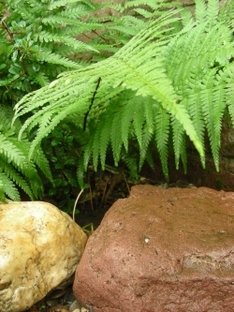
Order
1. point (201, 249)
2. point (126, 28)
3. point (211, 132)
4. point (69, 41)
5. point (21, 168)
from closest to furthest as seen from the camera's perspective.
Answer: point (201, 249) < point (211, 132) < point (21, 168) < point (69, 41) < point (126, 28)

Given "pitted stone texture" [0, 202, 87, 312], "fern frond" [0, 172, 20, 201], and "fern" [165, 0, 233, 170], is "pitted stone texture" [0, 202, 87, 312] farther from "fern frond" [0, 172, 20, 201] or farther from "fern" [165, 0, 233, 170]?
"fern" [165, 0, 233, 170]

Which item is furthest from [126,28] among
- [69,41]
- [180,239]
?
[180,239]

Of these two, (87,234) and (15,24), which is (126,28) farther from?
(87,234)

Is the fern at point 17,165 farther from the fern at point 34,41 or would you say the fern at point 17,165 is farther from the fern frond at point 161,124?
the fern frond at point 161,124

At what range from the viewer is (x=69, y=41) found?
7.69 ft

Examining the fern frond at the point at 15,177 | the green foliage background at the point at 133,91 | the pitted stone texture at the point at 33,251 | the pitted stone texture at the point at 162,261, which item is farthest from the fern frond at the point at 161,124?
the fern frond at the point at 15,177

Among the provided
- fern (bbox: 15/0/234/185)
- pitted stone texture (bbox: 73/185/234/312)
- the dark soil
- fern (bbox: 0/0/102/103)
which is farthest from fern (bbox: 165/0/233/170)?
the dark soil

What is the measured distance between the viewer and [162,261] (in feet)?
5.82

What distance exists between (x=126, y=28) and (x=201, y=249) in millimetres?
1378

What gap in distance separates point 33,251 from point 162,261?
0.58 metres

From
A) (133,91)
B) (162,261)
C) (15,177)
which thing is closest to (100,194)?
(15,177)

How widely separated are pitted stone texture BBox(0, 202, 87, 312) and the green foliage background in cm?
30

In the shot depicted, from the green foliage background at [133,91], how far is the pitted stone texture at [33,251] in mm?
302

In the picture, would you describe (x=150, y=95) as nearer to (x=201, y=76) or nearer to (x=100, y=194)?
(x=201, y=76)
